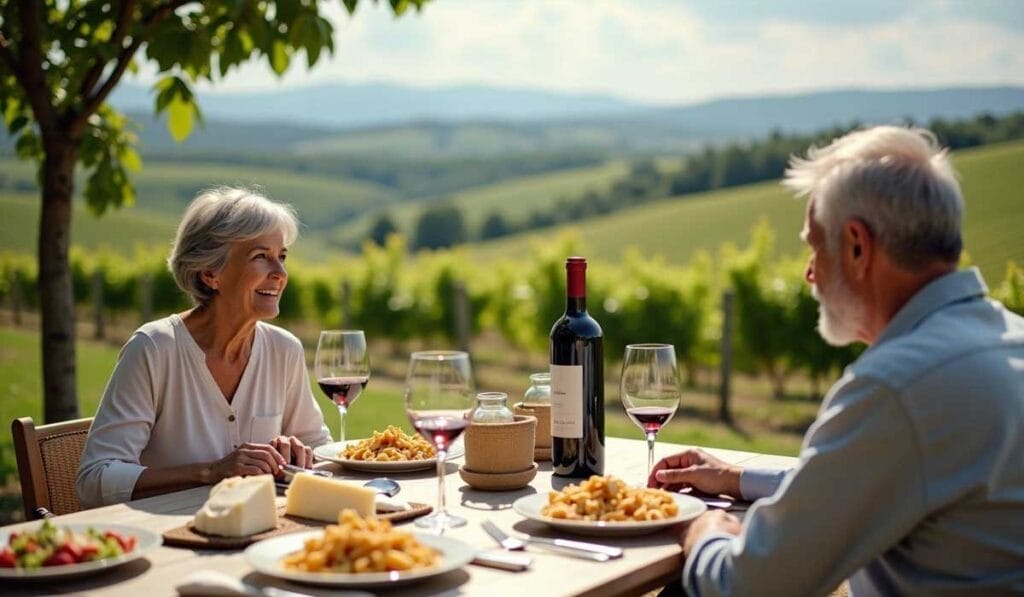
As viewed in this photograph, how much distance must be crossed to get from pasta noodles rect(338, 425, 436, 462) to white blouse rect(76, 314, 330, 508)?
1.35 feet

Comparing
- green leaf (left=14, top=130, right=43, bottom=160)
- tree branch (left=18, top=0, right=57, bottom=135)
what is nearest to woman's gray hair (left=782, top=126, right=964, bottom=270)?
tree branch (left=18, top=0, right=57, bottom=135)

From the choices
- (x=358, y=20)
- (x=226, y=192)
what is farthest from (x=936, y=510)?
(x=358, y=20)

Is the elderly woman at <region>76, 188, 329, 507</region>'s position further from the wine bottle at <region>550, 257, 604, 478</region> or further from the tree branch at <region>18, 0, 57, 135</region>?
the tree branch at <region>18, 0, 57, 135</region>

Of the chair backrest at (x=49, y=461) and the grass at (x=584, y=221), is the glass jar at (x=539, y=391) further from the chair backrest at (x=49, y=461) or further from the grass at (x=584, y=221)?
the chair backrest at (x=49, y=461)

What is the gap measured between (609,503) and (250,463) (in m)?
0.99

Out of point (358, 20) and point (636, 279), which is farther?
point (636, 279)

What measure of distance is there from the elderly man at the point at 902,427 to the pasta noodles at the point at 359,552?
56 cm

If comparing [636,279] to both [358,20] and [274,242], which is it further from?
[274,242]

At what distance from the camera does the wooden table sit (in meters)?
2.05

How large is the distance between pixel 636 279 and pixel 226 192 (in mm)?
10564

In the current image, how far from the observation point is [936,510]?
1.93 meters

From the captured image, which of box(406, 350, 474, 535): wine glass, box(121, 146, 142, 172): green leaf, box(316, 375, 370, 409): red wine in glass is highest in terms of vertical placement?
box(121, 146, 142, 172): green leaf

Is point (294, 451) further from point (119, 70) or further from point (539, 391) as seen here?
point (119, 70)

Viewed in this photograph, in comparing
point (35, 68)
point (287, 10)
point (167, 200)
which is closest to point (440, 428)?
point (287, 10)
